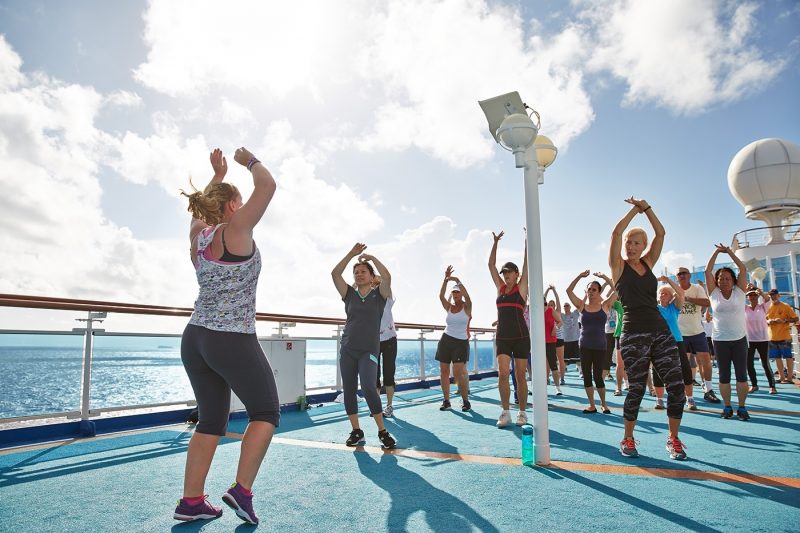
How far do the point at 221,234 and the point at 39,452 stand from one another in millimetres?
3238

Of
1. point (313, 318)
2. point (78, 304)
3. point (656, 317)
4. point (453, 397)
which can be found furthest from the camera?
point (453, 397)

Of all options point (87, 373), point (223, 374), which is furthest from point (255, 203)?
point (87, 373)

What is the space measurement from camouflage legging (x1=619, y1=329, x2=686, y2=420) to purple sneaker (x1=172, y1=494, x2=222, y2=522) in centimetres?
312

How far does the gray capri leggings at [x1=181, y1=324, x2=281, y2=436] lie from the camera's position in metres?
2.27

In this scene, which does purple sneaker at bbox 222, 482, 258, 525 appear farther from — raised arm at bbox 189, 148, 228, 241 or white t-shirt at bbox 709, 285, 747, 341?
white t-shirt at bbox 709, 285, 747, 341

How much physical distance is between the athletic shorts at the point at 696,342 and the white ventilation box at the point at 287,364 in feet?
18.9

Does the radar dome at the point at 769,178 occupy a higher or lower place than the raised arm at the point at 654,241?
higher

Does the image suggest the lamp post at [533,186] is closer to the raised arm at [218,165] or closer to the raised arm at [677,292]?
the raised arm at [218,165]

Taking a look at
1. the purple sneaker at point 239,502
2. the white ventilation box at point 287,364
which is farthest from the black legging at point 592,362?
the purple sneaker at point 239,502

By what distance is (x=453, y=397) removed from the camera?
27.4ft

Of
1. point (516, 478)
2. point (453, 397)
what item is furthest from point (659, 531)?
point (453, 397)

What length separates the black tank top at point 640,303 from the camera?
12.5 ft

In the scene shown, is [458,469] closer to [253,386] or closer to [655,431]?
[253,386]

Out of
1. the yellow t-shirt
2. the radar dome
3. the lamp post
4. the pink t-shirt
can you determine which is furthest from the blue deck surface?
the radar dome
